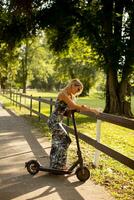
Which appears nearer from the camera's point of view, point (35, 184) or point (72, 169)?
point (35, 184)

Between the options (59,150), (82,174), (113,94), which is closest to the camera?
(82,174)

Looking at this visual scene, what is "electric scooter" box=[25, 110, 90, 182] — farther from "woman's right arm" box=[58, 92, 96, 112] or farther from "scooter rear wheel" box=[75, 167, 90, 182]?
"woman's right arm" box=[58, 92, 96, 112]

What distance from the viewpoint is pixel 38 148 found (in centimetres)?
1241

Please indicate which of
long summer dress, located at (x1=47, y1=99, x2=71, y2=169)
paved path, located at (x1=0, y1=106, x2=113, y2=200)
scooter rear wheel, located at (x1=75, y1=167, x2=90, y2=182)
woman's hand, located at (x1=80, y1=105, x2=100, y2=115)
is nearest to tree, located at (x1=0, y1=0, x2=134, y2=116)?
paved path, located at (x1=0, y1=106, x2=113, y2=200)

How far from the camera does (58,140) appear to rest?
8.80m

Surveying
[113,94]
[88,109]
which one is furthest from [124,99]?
[88,109]

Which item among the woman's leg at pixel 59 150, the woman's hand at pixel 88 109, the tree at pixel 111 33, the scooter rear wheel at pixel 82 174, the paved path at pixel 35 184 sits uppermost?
the tree at pixel 111 33

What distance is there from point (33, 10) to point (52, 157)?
17.0 meters

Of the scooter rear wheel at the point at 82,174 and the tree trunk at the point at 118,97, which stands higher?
the tree trunk at the point at 118,97

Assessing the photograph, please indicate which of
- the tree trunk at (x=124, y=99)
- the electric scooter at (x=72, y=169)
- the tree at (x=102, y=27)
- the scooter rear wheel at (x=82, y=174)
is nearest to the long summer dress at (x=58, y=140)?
the electric scooter at (x=72, y=169)

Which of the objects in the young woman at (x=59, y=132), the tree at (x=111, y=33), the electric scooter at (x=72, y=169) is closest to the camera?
the electric scooter at (x=72, y=169)

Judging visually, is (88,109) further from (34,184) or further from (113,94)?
(113,94)

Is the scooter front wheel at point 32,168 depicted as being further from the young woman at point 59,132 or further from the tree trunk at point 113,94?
the tree trunk at point 113,94

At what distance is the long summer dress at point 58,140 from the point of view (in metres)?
8.71
